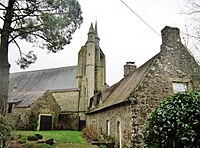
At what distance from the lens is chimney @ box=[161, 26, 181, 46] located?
13.6 m

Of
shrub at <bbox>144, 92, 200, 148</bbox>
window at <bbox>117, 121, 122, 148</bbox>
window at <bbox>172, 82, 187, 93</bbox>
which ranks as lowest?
window at <bbox>117, 121, 122, 148</bbox>

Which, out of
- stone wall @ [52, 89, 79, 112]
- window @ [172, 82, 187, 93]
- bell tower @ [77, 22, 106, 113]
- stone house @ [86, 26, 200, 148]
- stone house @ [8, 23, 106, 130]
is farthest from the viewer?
bell tower @ [77, 22, 106, 113]

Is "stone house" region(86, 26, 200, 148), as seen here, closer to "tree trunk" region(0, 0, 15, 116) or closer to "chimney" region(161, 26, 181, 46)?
"chimney" region(161, 26, 181, 46)

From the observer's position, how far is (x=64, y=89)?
1471 inches

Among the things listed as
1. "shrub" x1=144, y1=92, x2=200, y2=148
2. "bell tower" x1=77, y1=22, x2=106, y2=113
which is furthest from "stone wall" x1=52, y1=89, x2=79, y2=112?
"shrub" x1=144, y1=92, x2=200, y2=148

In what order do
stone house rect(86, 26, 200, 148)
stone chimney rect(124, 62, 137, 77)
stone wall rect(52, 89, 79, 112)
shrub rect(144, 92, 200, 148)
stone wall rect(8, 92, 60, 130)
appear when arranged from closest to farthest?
shrub rect(144, 92, 200, 148)
stone house rect(86, 26, 200, 148)
stone chimney rect(124, 62, 137, 77)
stone wall rect(8, 92, 60, 130)
stone wall rect(52, 89, 79, 112)

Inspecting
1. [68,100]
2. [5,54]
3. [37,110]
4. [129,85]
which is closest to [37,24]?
[5,54]

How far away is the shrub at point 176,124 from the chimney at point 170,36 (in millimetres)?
7321

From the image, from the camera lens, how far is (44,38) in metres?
13.5

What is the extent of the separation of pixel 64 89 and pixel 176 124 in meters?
32.3

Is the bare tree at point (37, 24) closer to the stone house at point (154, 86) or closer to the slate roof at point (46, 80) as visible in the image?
the stone house at point (154, 86)

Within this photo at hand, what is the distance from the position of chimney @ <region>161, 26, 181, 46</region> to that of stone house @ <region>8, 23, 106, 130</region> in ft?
56.0

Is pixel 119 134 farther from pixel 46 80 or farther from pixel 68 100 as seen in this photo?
pixel 46 80

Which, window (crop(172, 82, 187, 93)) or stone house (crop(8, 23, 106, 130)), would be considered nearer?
window (crop(172, 82, 187, 93))
